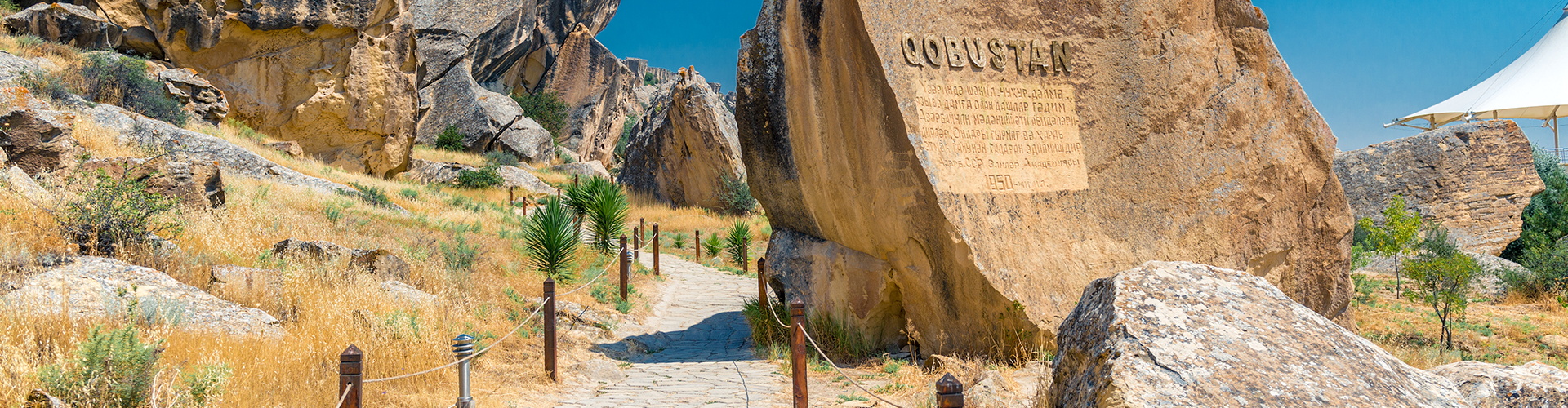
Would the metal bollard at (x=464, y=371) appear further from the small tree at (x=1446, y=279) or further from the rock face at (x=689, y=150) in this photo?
the rock face at (x=689, y=150)

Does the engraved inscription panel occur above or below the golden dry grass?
above

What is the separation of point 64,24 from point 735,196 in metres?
15.1

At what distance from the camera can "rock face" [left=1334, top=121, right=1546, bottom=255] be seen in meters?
15.6

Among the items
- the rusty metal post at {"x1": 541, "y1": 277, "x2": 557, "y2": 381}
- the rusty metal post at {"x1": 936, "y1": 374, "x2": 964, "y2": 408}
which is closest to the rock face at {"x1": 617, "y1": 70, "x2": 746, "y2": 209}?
the rusty metal post at {"x1": 541, "y1": 277, "x2": 557, "y2": 381}

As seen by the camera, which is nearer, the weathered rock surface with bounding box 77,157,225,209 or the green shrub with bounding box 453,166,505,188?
the weathered rock surface with bounding box 77,157,225,209

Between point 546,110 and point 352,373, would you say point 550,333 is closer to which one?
point 352,373

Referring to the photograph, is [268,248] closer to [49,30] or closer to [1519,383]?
[1519,383]

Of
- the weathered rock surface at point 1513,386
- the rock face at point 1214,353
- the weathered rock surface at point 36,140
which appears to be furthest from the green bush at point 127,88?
the weathered rock surface at point 1513,386

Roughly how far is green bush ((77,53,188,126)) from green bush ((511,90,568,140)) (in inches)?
965

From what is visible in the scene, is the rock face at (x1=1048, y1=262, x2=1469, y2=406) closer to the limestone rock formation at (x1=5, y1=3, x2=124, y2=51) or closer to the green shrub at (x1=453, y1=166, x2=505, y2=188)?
the limestone rock formation at (x1=5, y1=3, x2=124, y2=51)

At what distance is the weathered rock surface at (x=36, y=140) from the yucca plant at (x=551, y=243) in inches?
183

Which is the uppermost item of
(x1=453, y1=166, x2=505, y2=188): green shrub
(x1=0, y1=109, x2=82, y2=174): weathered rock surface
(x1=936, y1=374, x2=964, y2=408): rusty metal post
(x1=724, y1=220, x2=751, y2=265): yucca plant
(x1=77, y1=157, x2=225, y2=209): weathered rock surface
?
(x1=453, y1=166, x2=505, y2=188): green shrub

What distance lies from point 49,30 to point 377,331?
16.8 m

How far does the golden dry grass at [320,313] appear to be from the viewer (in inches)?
177
